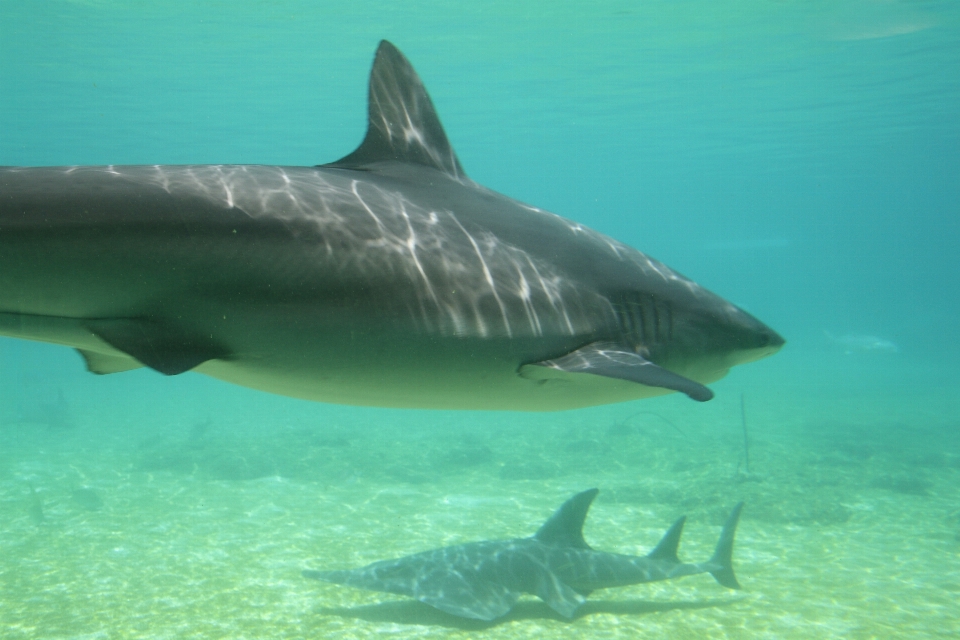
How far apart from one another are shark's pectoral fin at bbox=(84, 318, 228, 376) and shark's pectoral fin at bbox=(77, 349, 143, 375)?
65cm

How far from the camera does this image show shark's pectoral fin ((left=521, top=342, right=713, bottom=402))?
2.76 meters

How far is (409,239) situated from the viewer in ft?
9.93

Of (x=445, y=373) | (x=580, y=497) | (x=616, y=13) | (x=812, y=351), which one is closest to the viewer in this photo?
(x=445, y=373)

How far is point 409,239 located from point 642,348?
1.46 metres

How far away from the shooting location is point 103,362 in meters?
3.14

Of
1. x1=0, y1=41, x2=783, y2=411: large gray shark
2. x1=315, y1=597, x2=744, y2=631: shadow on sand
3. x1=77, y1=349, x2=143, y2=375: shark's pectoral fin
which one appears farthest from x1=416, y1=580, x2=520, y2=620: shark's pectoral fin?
x1=77, y1=349, x2=143, y2=375: shark's pectoral fin

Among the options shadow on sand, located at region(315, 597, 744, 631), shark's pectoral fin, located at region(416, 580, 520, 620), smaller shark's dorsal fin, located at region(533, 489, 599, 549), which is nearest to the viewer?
shark's pectoral fin, located at region(416, 580, 520, 620)

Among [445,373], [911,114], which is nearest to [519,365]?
[445,373]

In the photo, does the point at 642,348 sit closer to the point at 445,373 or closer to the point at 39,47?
the point at 445,373

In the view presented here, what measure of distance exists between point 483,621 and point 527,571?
839 millimetres

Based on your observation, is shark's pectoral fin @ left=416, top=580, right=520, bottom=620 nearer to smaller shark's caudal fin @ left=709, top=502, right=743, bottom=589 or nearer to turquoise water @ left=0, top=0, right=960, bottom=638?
turquoise water @ left=0, top=0, right=960, bottom=638

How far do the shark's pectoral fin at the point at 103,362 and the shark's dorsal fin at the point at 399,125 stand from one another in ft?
5.23

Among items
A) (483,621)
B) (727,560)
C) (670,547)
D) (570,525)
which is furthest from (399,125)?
(727,560)

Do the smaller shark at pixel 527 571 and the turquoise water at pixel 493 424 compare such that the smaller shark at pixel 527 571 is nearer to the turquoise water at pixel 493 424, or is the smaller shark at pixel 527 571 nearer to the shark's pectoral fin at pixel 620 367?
the turquoise water at pixel 493 424
